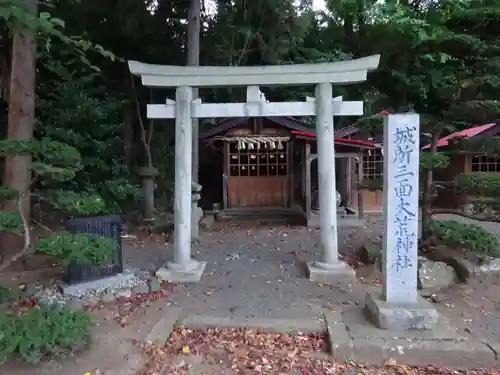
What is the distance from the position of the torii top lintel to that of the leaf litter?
3.93 metres

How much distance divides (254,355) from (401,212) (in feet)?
7.32

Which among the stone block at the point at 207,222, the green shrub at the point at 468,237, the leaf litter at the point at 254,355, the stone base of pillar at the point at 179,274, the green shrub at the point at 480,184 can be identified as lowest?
the leaf litter at the point at 254,355

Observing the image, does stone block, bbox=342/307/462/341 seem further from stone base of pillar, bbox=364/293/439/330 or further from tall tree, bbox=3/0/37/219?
tall tree, bbox=3/0/37/219

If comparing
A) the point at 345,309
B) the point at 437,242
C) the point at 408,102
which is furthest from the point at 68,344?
the point at 408,102

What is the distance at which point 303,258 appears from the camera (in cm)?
830

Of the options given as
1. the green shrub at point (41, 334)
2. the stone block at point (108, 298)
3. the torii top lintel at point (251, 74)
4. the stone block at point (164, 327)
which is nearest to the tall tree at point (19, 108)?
the torii top lintel at point (251, 74)

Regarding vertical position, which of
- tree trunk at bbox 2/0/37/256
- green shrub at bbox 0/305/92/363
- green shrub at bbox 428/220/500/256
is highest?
tree trunk at bbox 2/0/37/256

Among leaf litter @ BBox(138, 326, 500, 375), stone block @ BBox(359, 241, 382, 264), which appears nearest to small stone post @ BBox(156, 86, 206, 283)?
leaf litter @ BBox(138, 326, 500, 375)

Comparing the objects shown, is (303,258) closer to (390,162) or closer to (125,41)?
(390,162)

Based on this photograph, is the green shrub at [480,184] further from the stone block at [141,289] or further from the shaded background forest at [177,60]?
the stone block at [141,289]

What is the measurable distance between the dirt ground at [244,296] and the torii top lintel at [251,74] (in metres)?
3.20

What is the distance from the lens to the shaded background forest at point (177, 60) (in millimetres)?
7113

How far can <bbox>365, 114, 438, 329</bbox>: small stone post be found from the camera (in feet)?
15.5

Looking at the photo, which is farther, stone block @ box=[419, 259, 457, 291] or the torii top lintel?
the torii top lintel
